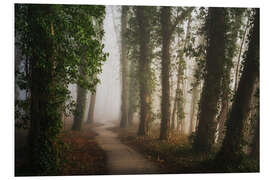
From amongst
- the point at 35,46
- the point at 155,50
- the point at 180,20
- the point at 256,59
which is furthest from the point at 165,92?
the point at 35,46

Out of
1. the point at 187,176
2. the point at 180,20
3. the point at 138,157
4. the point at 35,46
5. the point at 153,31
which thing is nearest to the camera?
the point at 35,46

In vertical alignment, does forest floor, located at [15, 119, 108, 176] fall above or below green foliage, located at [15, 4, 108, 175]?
below

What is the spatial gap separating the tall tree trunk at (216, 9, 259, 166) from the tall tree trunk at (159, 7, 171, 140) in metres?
2.74

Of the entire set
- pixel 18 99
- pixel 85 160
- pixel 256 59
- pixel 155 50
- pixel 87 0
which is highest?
pixel 87 0

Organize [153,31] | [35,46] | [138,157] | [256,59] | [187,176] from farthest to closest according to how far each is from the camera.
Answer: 1. [153,31]
2. [138,157]
3. [187,176]
4. [256,59]
5. [35,46]

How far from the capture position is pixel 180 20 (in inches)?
296

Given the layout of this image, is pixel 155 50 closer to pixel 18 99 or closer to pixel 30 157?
pixel 18 99

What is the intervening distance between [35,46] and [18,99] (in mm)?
1527

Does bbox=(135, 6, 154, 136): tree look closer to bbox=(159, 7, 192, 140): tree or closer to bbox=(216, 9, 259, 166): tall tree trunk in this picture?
bbox=(159, 7, 192, 140): tree

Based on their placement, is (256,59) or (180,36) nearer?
(256,59)

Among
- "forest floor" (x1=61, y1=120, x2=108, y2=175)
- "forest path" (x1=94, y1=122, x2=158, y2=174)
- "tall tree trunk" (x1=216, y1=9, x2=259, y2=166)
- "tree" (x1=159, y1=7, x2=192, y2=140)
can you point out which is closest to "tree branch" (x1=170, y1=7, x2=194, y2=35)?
"tree" (x1=159, y1=7, x2=192, y2=140)

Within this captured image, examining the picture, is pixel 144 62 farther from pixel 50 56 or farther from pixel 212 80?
pixel 50 56

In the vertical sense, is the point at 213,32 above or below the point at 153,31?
below

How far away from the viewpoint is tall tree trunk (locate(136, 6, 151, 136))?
8469mm
